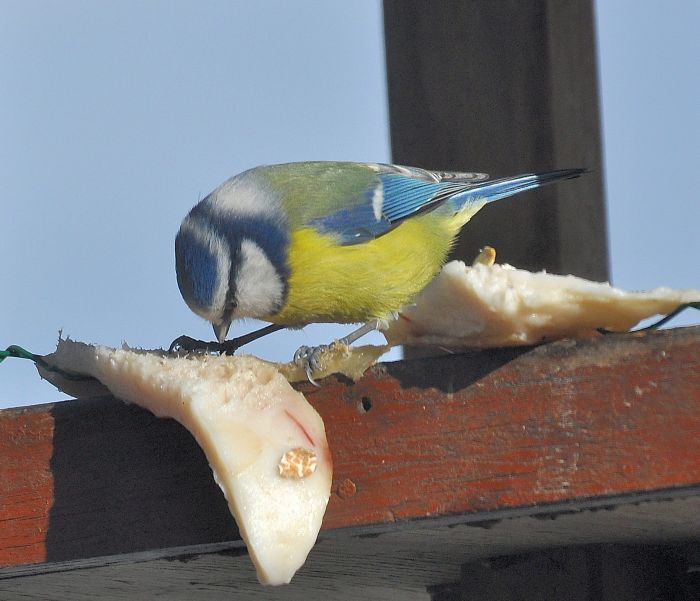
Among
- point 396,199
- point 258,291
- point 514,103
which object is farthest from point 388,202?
point 514,103

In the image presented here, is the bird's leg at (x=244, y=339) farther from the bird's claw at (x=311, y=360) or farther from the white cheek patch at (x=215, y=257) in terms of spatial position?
the bird's claw at (x=311, y=360)

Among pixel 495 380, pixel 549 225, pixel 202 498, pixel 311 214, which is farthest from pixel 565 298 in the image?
pixel 311 214

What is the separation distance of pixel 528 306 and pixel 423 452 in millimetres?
212

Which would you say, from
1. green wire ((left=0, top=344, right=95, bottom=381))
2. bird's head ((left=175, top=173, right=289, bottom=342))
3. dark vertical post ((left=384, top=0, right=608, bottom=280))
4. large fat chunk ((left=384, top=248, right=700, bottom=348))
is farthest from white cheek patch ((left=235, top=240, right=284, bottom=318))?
large fat chunk ((left=384, top=248, right=700, bottom=348))

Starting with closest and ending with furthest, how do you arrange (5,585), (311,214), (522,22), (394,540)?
(394,540)
(5,585)
(522,22)
(311,214)

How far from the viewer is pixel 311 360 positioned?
4.99 feet

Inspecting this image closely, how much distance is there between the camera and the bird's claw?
150 centimetres

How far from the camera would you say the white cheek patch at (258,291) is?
8.57 feet

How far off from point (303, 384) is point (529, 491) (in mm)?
316

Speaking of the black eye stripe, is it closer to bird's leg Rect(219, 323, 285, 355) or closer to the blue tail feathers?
bird's leg Rect(219, 323, 285, 355)

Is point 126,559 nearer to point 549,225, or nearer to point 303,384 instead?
point 303,384

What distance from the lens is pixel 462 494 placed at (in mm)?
1396

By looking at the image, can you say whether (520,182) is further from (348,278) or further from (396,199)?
(396,199)

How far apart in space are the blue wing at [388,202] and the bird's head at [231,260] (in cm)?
13
